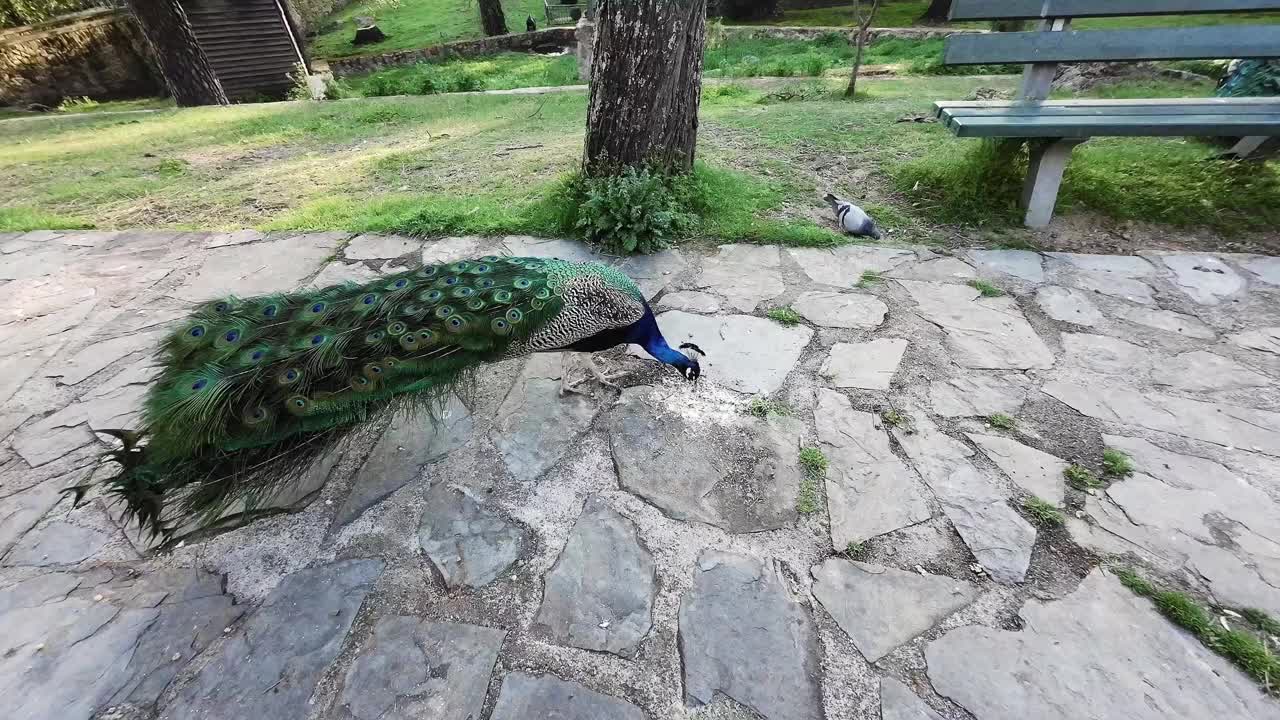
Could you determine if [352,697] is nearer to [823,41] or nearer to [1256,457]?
[1256,457]

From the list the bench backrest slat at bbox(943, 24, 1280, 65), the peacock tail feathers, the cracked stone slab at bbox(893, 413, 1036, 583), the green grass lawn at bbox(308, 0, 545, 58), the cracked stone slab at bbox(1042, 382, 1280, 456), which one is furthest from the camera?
the green grass lawn at bbox(308, 0, 545, 58)

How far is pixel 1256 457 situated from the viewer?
2.33 m

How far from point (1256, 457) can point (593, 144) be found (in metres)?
4.03

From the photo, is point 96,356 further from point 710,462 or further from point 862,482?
point 862,482

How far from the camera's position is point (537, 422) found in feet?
8.92

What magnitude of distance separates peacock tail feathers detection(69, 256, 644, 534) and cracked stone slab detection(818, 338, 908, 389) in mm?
1255

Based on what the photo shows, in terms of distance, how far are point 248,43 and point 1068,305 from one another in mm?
15117

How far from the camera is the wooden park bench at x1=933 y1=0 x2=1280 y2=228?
3680 millimetres

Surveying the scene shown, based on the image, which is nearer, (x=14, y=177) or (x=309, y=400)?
(x=309, y=400)

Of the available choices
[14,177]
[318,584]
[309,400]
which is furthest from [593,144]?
[14,177]

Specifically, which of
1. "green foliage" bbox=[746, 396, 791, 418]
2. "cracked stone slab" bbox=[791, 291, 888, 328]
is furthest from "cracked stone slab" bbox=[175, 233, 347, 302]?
"cracked stone slab" bbox=[791, 291, 888, 328]

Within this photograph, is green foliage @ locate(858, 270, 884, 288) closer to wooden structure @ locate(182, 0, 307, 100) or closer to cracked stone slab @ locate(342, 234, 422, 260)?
cracked stone slab @ locate(342, 234, 422, 260)

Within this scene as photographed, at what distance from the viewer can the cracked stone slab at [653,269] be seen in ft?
12.0

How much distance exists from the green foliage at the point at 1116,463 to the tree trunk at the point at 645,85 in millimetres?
3248
